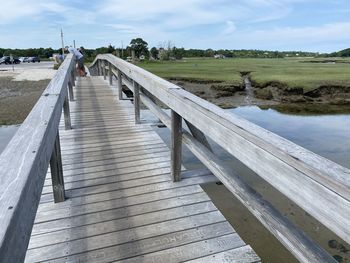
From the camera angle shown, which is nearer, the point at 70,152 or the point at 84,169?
the point at 84,169

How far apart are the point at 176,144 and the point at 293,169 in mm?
1935

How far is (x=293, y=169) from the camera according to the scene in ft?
4.33

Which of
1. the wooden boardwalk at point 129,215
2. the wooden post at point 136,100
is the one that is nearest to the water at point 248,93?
the wooden post at point 136,100

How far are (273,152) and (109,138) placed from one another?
371cm

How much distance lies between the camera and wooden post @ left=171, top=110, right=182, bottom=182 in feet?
10.2

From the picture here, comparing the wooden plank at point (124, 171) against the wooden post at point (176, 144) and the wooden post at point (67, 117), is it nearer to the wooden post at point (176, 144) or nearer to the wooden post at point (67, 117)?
the wooden post at point (176, 144)

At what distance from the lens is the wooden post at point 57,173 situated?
2.76m

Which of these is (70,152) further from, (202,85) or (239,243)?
(202,85)

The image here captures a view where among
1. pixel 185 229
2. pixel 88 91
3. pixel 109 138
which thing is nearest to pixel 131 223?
pixel 185 229

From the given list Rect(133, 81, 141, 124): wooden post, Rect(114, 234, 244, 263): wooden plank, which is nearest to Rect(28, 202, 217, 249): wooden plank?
Rect(114, 234, 244, 263): wooden plank

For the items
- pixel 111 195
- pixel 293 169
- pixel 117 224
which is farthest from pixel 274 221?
pixel 111 195

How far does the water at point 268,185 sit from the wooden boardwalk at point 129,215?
161 cm

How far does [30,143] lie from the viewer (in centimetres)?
167

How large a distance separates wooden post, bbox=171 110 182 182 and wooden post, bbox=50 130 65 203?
110cm
